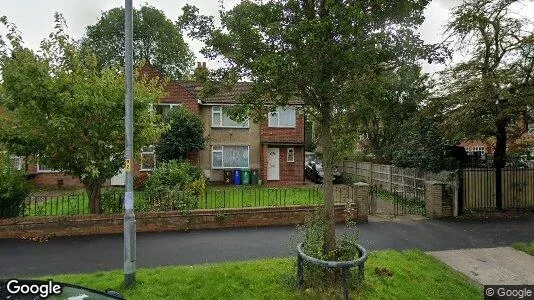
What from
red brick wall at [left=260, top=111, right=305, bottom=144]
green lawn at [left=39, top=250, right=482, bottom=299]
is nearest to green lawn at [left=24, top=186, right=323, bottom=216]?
green lawn at [left=39, top=250, right=482, bottom=299]

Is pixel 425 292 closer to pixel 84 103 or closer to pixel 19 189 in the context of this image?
pixel 84 103

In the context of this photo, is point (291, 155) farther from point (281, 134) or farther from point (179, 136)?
point (179, 136)

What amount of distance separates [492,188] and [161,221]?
11.7m

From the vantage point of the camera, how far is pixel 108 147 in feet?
33.8

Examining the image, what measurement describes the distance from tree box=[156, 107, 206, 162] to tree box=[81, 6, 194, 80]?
17.3 metres

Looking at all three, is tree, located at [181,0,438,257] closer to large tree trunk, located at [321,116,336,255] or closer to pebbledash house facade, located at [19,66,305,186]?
large tree trunk, located at [321,116,336,255]

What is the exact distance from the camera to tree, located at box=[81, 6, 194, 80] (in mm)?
34594

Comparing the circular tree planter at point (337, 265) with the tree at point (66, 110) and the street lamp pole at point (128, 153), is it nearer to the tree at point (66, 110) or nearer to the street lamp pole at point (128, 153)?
the street lamp pole at point (128, 153)

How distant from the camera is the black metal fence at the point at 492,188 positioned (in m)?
13.2

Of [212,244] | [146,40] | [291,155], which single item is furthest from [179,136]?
[146,40]

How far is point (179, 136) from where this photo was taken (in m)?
19.6

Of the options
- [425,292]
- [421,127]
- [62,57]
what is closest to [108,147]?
[62,57]

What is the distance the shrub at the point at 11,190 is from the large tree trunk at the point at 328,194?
863cm

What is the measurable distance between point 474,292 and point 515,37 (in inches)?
405
